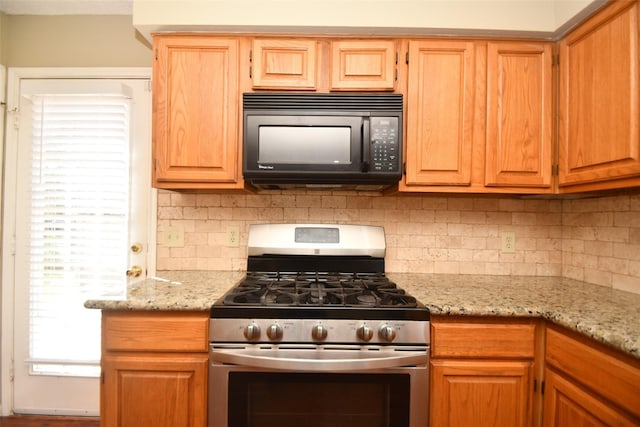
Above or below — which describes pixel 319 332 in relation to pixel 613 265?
below

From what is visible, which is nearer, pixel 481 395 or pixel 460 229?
pixel 481 395

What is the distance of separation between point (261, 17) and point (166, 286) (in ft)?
4.45

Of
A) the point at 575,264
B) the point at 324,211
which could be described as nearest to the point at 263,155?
the point at 324,211

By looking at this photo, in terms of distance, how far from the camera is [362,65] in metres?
1.71

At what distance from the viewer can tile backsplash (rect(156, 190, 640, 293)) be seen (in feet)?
6.67

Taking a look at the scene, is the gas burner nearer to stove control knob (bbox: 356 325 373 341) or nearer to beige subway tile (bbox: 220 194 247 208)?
stove control knob (bbox: 356 325 373 341)

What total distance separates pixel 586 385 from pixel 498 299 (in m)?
0.40

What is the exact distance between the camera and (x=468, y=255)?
203cm

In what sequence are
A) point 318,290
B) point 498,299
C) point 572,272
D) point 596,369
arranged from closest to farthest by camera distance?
point 596,369 → point 498,299 → point 318,290 → point 572,272

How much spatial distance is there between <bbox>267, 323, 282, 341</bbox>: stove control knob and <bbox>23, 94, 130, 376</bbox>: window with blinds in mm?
1275

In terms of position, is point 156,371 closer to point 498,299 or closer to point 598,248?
point 498,299

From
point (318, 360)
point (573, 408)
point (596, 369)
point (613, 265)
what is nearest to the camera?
point (596, 369)

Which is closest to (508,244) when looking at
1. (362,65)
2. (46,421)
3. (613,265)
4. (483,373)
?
(613,265)

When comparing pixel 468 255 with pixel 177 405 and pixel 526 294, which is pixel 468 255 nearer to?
pixel 526 294
